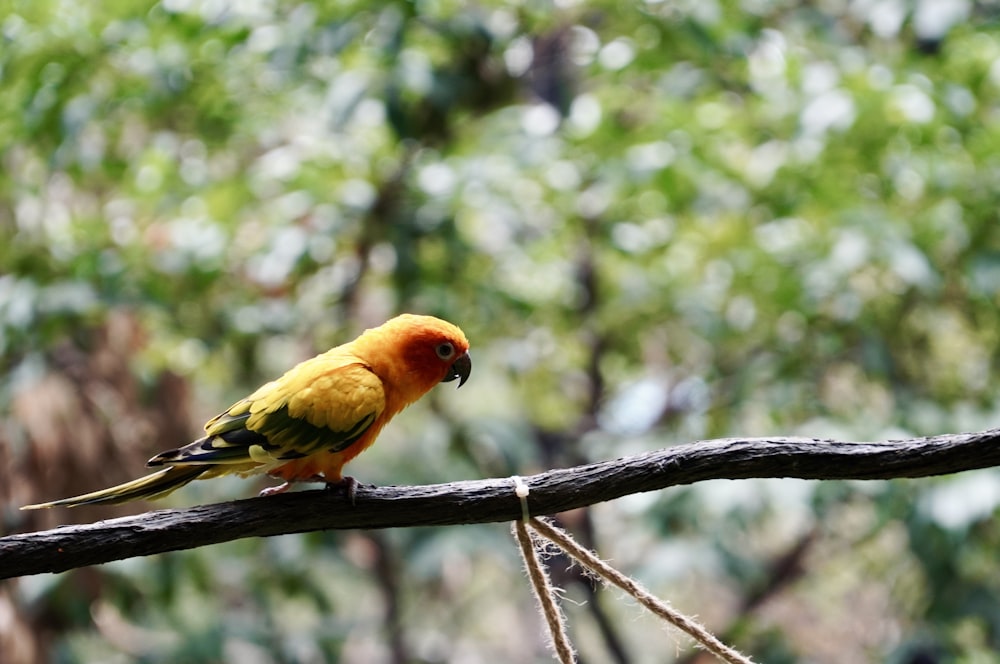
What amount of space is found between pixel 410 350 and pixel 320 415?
7.9 inches

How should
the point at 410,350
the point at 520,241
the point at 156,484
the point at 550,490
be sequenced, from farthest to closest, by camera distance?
the point at 520,241 < the point at 410,350 < the point at 156,484 < the point at 550,490

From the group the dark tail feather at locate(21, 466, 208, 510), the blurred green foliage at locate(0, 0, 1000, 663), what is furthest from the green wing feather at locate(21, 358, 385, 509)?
the blurred green foliage at locate(0, 0, 1000, 663)

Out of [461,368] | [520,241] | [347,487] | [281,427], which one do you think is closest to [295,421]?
[281,427]

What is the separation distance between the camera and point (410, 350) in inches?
61.7

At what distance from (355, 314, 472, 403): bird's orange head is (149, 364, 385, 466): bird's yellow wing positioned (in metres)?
0.07

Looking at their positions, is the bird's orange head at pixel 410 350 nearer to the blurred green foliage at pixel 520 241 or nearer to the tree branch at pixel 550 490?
the tree branch at pixel 550 490

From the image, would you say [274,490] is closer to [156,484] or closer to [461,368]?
[156,484]

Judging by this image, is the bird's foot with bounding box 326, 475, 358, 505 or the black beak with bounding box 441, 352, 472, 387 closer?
the bird's foot with bounding box 326, 475, 358, 505

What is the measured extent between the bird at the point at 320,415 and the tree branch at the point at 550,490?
0.33 ft

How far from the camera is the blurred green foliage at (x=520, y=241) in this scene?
2.52m

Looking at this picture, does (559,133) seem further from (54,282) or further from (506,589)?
(506,589)

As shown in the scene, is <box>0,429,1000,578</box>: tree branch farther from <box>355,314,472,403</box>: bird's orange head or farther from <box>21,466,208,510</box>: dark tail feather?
<box>355,314,472,403</box>: bird's orange head

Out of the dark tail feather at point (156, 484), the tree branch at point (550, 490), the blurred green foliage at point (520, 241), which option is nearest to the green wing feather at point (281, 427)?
the dark tail feather at point (156, 484)

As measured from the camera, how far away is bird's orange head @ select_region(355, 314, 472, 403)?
1.56 metres
